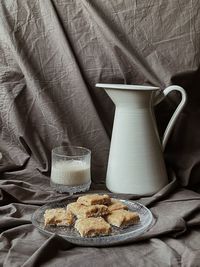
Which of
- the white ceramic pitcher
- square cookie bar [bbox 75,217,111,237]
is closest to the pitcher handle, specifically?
the white ceramic pitcher

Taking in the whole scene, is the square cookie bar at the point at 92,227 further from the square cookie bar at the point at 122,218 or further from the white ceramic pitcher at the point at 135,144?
the white ceramic pitcher at the point at 135,144

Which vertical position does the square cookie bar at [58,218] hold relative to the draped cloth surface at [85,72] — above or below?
below

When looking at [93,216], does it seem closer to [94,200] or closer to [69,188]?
[94,200]

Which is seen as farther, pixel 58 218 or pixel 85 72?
pixel 85 72

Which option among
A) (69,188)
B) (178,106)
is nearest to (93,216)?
(69,188)

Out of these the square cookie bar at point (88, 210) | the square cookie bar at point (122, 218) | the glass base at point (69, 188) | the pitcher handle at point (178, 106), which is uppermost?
the pitcher handle at point (178, 106)

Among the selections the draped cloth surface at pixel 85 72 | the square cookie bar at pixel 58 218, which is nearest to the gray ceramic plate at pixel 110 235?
the square cookie bar at pixel 58 218
